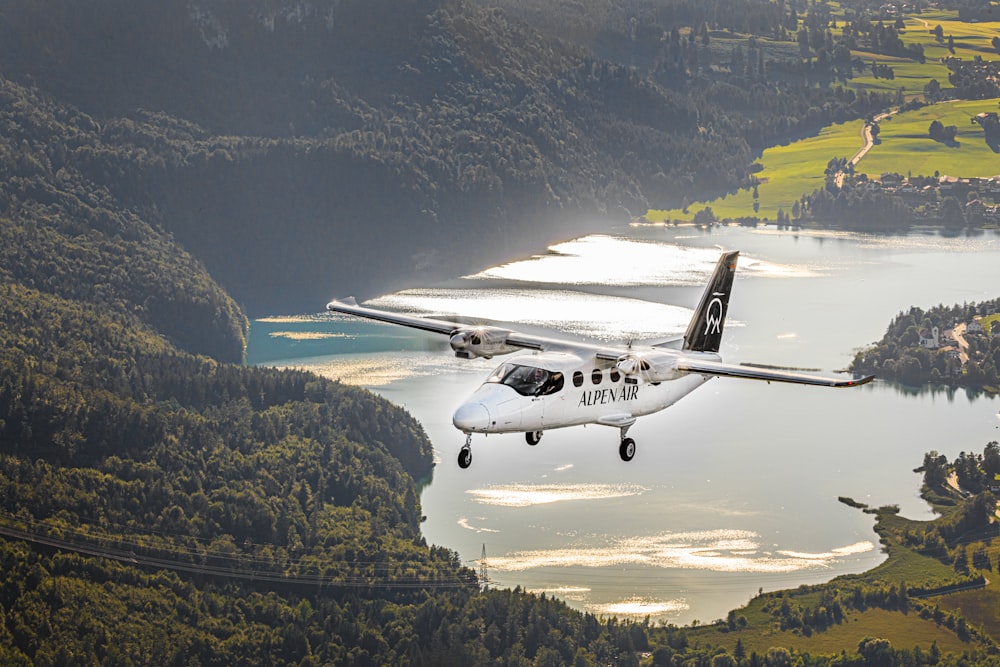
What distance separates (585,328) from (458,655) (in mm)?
64139

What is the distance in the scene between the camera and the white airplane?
47188mm

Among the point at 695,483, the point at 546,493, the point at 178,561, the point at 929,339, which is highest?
the point at 929,339

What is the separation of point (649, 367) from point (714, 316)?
956cm

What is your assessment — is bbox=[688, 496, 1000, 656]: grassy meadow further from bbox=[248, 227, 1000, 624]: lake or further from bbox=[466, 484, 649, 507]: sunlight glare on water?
bbox=[466, 484, 649, 507]: sunlight glare on water

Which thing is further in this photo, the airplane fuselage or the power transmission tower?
the power transmission tower

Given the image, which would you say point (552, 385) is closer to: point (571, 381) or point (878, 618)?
point (571, 381)

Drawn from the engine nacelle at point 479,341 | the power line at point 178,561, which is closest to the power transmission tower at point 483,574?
the power line at point 178,561

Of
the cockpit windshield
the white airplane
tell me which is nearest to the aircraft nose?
the white airplane

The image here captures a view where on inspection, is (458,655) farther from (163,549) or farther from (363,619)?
(163,549)

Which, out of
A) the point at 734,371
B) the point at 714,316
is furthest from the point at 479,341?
the point at 714,316

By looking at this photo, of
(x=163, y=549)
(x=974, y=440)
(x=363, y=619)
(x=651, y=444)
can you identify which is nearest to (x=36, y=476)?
(x=163, y=549)

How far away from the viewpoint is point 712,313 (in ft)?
190

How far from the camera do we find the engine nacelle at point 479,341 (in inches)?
2078

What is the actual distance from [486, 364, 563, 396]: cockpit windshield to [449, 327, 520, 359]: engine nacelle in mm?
4032
